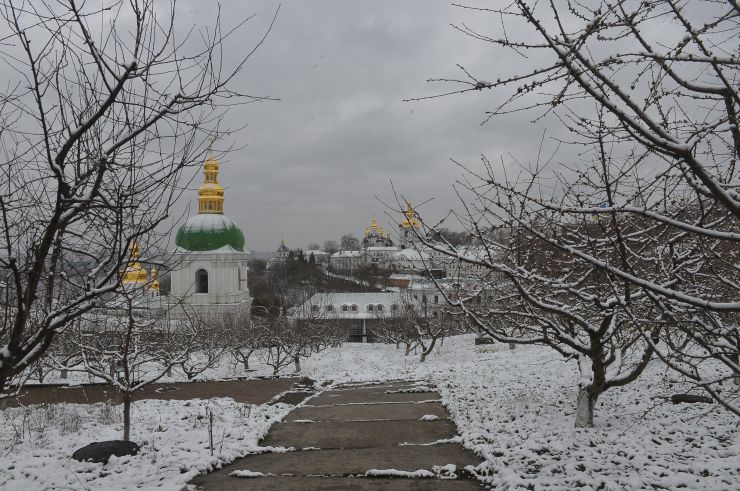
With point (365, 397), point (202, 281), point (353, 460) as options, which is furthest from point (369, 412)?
point (202, 281)

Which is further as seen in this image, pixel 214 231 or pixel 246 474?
pixel 214 231

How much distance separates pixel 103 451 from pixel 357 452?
3758 mm

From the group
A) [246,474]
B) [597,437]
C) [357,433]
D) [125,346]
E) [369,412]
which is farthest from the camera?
[369,412]

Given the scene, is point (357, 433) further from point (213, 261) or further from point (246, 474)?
point (213, 261)

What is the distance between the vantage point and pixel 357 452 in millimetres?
8320

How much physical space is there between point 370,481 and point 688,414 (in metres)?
5.53

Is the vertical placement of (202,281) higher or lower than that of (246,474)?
higher

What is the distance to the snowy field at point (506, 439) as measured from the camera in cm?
644

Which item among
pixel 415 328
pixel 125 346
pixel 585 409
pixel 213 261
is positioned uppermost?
pixel 213 261

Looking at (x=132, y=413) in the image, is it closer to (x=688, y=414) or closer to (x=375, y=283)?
(x=688, y=414)

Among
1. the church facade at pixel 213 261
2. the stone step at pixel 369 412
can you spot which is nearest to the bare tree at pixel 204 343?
the stone step at pixel 369 412

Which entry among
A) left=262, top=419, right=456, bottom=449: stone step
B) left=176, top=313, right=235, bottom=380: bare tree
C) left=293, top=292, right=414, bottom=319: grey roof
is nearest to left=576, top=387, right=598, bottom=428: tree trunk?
left=262, top=419, right=456, bottom=449: stone step

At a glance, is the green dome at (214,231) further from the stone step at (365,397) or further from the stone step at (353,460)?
the stone step at (353,460)

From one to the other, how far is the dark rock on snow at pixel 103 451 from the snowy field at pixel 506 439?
0.15 meters
